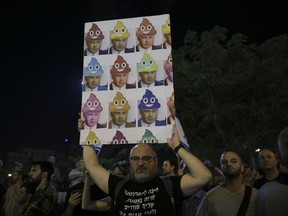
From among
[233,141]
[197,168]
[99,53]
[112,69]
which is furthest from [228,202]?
[233,141]

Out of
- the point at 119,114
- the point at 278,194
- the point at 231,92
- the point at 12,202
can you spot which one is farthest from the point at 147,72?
the point at 231,92

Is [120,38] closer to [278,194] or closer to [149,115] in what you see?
[149,115]

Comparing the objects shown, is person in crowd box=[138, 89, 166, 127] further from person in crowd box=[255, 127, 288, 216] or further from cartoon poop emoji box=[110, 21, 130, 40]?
person in crowd box=[255, 127, 288, 216]

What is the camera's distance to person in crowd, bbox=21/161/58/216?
408cm

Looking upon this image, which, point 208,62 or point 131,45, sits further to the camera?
point 208,62

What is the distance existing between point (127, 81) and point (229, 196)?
202cm

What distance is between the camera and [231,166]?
13.6ft

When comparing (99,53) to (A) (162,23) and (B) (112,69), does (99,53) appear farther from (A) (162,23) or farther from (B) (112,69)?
(A) (162,23)

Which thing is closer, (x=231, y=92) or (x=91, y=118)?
(x=91, y=118)

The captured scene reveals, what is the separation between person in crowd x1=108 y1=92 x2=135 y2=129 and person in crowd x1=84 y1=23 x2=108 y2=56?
77 cm

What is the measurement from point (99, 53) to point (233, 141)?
41.1ft

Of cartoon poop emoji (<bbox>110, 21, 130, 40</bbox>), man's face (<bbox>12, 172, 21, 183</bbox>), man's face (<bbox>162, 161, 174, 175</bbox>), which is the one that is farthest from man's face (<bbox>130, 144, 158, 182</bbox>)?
man's face (<bbox>12, 172, 21, 183</bbox>)

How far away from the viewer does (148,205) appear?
122 inches

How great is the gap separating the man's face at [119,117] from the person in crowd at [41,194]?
1237 millimetres
